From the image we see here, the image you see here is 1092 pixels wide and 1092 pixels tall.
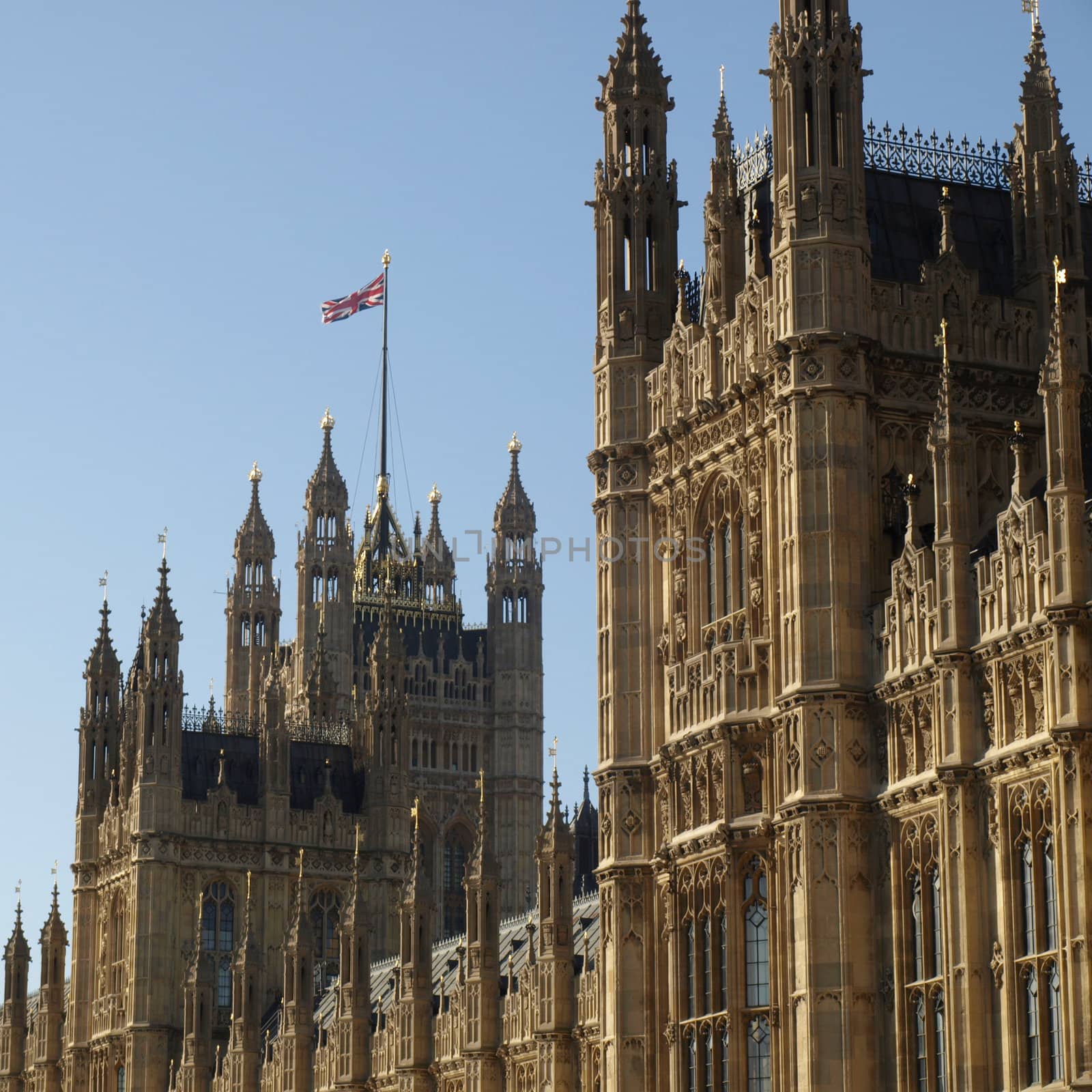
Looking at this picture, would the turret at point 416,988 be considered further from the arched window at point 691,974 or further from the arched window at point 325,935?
the arched window at point 691,974

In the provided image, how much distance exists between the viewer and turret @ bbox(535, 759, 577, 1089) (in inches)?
2598

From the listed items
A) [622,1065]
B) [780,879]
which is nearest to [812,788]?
[780,879]

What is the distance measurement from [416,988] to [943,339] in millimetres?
35604

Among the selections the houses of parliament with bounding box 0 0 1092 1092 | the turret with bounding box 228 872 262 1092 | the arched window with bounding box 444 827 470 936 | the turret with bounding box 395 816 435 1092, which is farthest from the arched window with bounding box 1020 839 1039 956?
the arched window with bounding box 444 827 470 936

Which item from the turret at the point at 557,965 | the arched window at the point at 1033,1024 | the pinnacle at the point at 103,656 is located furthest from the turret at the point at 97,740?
the arched window at the point at 1033,1024

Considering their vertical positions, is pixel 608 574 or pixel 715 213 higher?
pixel 715 213

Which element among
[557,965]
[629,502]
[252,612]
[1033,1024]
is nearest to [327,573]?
[252,612]

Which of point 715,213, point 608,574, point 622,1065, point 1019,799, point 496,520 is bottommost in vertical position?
point 622,1065

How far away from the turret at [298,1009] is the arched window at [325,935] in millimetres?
10564

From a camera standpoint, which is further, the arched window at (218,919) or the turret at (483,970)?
the arched window at (218,919)

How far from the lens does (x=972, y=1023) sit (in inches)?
1634

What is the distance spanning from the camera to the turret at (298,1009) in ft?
272

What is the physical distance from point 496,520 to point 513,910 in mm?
23989

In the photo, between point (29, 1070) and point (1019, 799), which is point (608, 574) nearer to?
point (1019, 799)
